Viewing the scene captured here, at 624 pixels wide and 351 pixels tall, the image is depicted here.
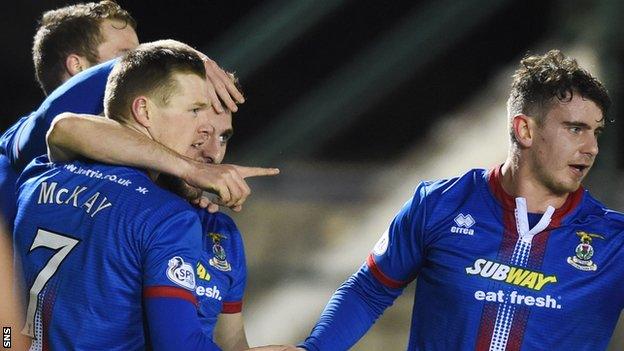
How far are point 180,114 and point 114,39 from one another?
3.67 ft

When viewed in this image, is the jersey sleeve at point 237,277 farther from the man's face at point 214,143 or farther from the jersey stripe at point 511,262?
the jersey stripe at point 511,262

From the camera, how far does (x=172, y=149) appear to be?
2.61 m

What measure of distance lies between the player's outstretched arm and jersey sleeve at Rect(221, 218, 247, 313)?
48 centimetres

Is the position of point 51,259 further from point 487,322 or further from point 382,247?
point 487,322

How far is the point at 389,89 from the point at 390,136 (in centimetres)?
41

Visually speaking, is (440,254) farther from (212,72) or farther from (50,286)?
(50,286)

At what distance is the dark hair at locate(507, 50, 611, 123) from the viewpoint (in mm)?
3070

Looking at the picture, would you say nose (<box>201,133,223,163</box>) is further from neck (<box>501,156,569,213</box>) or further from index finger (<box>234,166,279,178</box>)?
neck (<box>501,156,569,213</box>)

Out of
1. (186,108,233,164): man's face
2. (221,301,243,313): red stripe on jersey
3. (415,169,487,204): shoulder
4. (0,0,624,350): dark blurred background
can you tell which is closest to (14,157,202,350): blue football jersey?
(186,108,233,164): man's face

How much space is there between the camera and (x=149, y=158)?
2486mm

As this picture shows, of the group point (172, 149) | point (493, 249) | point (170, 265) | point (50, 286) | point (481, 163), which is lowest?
point (50, 286)

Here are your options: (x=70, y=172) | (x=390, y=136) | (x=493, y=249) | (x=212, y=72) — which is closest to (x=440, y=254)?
(x=493, y=249)

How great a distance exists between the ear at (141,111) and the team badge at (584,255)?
1394 mm

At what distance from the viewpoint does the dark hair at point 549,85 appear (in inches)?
121
